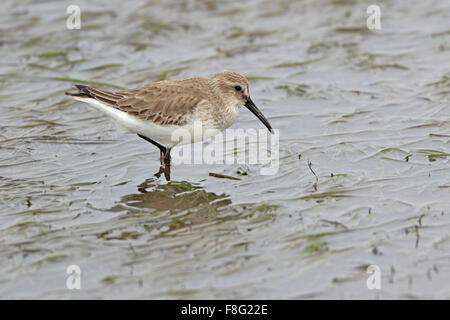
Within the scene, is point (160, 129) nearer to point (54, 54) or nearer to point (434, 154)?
point (434, 154)

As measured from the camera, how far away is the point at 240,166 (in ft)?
30.8

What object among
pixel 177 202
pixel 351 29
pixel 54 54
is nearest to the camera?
pixel 177 202

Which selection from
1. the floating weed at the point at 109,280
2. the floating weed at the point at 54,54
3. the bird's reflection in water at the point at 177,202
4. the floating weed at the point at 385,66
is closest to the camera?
the floating weed at the point at 109,280

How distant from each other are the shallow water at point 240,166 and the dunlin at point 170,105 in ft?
2.05

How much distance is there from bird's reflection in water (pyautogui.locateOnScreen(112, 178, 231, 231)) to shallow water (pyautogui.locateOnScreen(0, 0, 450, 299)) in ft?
0.09

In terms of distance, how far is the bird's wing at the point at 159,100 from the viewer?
9.05 metres

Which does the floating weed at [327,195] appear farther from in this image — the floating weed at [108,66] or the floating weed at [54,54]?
the floating weed at [54,54]

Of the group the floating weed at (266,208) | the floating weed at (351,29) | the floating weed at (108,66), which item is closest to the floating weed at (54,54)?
the floating weed at (108,66)

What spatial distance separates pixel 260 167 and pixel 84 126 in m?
3.21

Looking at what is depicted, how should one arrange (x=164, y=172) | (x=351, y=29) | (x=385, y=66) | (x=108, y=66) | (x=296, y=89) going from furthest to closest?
1. (x=351, y=29)
2. (x=108, y=66)
3. (x=385, y=66)
4. (x=296, y=89)
5. (x=164, y=172)

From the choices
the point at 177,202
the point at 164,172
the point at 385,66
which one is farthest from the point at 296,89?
the point at 177,202

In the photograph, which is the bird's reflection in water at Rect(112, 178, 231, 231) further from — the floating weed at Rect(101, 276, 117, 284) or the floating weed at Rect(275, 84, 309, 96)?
the floating weed at Rect(275, 84, 309, 96)

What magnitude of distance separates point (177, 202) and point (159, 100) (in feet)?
5.23
